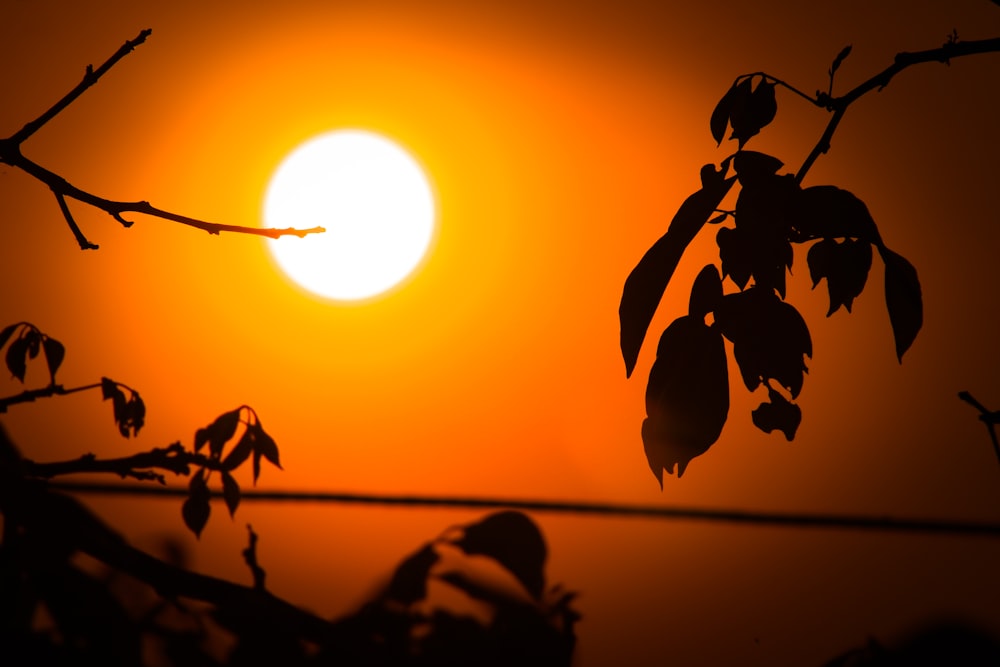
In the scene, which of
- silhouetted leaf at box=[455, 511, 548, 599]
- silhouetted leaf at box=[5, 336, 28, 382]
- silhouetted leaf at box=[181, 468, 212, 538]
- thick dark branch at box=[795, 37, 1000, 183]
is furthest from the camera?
silhouetted leaf at box=[5, 336, 28, 382]

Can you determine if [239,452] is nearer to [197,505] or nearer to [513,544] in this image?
[197,505]

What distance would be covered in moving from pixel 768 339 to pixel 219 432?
677 mm

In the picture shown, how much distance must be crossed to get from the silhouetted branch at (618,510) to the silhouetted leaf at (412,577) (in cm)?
59

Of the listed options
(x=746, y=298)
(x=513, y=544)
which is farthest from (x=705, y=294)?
(x=513, y=544)

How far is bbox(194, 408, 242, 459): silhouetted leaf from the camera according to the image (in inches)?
39.4

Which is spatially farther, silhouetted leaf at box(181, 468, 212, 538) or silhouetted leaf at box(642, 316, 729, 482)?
silhouetted leaf at box(181, 468, 212, 538)

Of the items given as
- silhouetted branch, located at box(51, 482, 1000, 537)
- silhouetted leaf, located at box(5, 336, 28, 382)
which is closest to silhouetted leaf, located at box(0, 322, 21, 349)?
silhouetted leaf, located at box(5, 336, 28, 382)

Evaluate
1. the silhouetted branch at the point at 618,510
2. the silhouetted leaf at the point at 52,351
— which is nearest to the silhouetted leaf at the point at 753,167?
the silhouetted branch at the point at 618,510

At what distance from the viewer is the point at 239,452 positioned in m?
1.00

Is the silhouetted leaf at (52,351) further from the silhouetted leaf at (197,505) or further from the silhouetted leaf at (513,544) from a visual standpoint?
the silhouetted leaf at (513,544)

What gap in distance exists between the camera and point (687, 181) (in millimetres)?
1350

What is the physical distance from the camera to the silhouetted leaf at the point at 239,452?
0.98m

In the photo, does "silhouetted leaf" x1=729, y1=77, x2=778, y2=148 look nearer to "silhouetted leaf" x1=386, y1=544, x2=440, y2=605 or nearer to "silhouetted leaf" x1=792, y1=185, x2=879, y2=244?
"silhouetted leaf" x1=792, y1=185, x2=879, y2=244

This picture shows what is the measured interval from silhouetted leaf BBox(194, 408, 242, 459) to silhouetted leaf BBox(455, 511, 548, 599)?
0.53 metres
